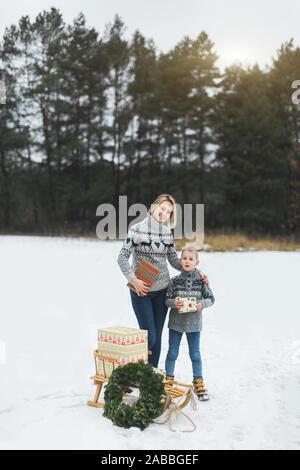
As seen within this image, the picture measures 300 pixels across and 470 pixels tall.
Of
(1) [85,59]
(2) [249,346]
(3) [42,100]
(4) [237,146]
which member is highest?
(1) [85,59]

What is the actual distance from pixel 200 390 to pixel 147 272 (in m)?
1.16

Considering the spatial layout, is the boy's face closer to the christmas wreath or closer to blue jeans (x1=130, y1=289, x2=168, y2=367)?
blue jeans (x1=130, y1=289, x2=168, y2=367)

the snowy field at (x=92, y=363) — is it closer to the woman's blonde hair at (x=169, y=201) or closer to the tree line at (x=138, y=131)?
the woman's blonde hair at (x=169, y=201)

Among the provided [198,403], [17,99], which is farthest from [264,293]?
[17,99]

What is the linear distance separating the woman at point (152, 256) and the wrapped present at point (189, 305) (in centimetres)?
25

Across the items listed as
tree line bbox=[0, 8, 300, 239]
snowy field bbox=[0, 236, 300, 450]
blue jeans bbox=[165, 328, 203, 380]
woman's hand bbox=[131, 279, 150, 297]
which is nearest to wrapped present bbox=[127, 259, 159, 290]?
woman's hand bbox=[131, 279, 150, 297]

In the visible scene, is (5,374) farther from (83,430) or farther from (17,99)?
(17,99)

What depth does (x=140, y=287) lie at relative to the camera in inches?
163

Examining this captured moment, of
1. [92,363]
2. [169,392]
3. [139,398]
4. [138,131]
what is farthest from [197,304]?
[138,131]

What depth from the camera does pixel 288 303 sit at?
29.6 feet

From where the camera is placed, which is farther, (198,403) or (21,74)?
(21,74)

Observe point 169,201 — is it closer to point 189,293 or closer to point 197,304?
point 189,293

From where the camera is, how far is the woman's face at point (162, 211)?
4344mm

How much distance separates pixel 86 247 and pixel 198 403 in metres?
14.0
